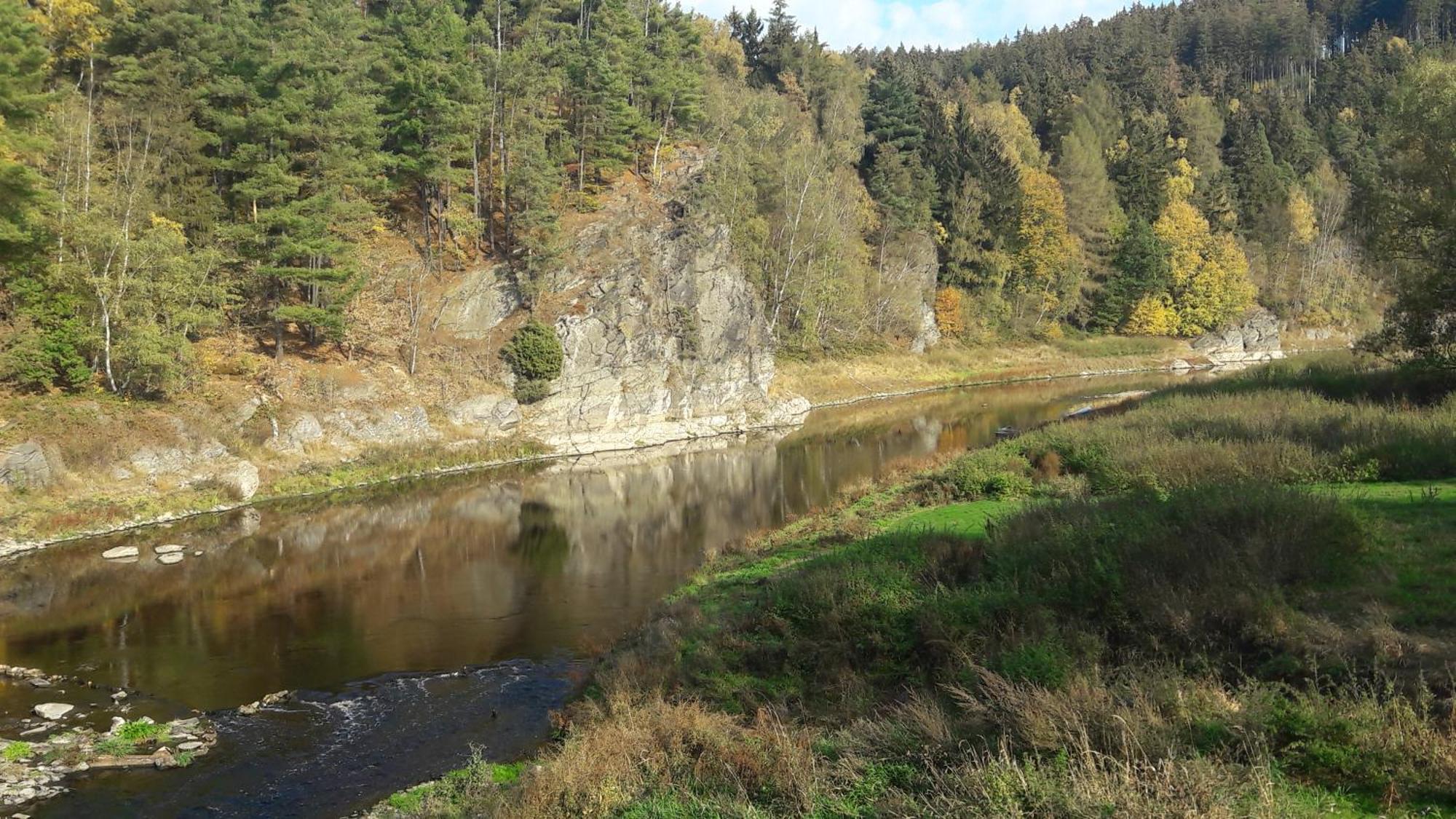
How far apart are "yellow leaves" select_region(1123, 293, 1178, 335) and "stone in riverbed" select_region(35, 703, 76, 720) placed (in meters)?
86.8

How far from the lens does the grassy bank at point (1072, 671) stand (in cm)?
668

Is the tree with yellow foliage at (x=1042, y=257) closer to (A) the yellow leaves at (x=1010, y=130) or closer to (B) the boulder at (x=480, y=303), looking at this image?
(A) the yellow leaves at (x=1010, y=130)

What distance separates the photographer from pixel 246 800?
12.1 meters

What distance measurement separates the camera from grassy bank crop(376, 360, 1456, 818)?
668cm

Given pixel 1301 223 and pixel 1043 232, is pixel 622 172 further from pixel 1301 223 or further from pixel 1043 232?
pixel 1301 223

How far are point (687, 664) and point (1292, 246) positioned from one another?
329 ft

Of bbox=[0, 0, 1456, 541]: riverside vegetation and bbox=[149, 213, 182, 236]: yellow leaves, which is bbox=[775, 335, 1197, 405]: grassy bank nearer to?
bbox=[0, 0, 1456, 541]: riverside vegetation

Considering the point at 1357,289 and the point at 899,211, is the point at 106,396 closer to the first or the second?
the point at 899,211

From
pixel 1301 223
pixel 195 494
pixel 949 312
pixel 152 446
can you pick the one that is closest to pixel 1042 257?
pixel 949 312

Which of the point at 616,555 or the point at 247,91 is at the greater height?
the point at 247,91

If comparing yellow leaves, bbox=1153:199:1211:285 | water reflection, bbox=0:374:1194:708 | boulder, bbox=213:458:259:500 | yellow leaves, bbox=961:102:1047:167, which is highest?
yellow leaves, bbox=961:102:1047:167

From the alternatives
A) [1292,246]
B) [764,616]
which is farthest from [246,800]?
[1292,246]

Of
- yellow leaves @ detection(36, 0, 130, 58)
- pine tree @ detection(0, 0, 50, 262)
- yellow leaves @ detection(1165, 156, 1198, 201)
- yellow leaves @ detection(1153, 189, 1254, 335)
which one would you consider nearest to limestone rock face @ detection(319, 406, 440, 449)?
pine tree @ detection(0, 0, 50, 262)

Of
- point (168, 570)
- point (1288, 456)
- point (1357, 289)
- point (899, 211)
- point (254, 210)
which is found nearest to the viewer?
point (1288, 456)
